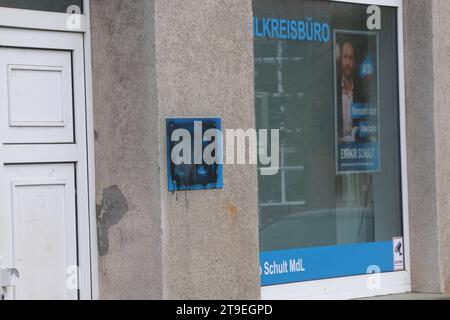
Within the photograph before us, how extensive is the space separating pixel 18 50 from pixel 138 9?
0.80m

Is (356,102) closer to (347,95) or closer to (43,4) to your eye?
(347,95)

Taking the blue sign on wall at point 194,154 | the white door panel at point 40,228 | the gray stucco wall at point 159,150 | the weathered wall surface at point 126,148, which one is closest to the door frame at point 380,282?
the gray stucco wall at point 159,150

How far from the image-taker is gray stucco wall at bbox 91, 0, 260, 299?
18.6 ft

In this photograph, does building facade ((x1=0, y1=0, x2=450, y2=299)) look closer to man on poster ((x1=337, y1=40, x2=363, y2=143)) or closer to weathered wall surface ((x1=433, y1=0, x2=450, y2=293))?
man on poster ((x1=337, y1=40, x2=363, y2=143))

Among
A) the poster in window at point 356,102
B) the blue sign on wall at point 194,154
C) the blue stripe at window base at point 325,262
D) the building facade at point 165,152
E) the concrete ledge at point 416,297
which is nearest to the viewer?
the building facade at point 165,152

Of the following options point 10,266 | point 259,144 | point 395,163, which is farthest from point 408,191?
point 10,266

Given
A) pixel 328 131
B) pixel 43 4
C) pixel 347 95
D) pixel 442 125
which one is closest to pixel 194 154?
pixel 43 4

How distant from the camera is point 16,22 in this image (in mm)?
5516

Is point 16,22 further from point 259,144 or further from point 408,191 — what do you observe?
point 408,191

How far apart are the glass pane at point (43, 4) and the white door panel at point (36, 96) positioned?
266mm

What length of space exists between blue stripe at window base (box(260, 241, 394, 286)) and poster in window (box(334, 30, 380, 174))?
0.65m

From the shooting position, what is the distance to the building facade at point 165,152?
5609 mm

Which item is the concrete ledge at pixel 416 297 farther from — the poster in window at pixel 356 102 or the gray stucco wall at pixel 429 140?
the poster in window at pixel 356 102

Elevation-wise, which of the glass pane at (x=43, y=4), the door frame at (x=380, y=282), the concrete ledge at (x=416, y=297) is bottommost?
the concrete ledge at (x=416, y=297)
